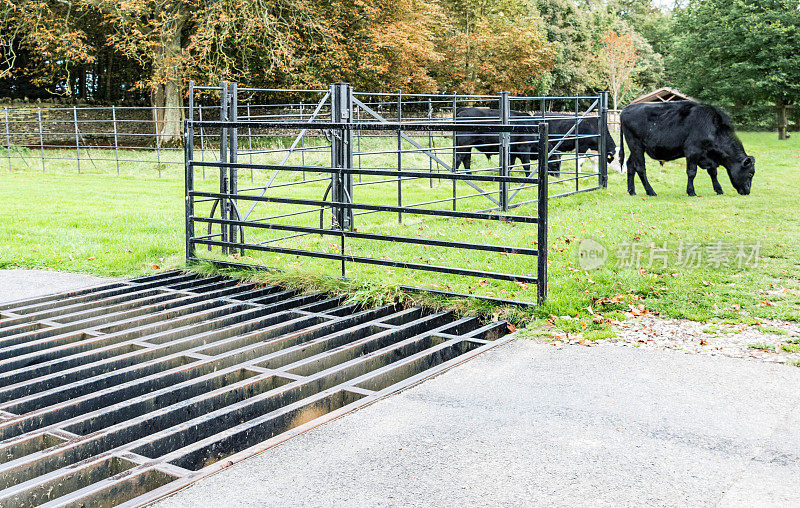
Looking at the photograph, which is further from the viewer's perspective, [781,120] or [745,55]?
[745,55]

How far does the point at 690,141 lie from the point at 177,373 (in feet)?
40.5

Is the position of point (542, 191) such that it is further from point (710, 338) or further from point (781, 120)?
point (781, 120)

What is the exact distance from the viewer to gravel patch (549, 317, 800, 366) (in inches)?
196

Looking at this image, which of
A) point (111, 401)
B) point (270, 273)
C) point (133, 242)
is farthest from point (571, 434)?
point (133, 242)

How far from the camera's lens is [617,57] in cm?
5112

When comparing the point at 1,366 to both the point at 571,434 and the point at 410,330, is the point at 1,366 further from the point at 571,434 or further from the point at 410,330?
the point at 571,434

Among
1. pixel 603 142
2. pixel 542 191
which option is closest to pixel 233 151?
pixel 542 191

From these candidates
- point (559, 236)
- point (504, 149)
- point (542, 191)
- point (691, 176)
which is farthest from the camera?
point (691, 176)

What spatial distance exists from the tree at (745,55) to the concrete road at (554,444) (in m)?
18.7

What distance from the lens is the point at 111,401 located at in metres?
4.20

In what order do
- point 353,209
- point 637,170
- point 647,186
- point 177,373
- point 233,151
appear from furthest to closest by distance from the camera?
point 637,170
point 647,186
point 353,209
point 233,151
point 177,373

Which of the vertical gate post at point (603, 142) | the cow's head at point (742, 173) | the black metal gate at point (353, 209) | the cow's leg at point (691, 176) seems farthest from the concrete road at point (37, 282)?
the cow's head at point (742, 173)

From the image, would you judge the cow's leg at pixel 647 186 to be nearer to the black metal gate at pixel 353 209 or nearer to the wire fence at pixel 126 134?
the black metal gate at pixel 353 209

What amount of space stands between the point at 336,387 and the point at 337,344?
105cm
